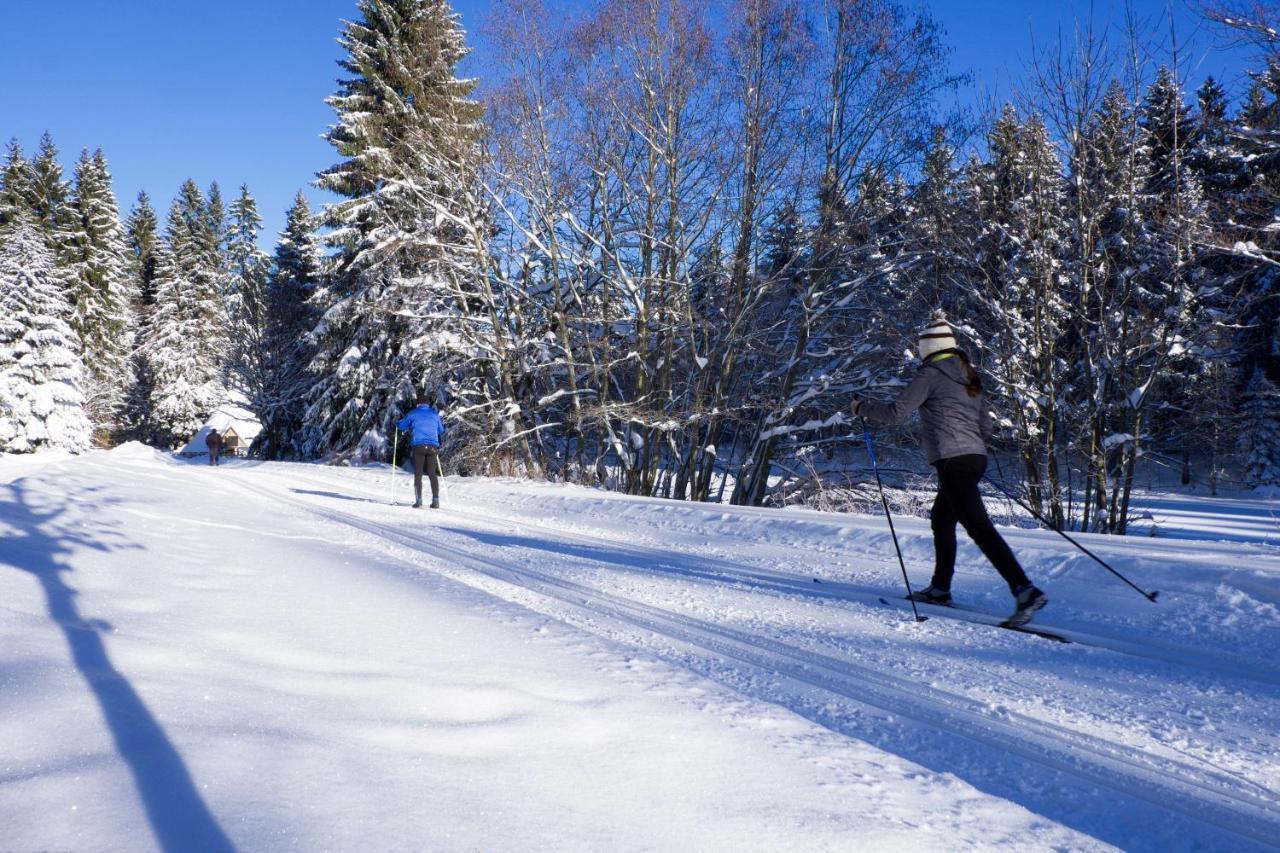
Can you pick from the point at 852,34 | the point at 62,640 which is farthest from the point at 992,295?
the point at 62,640

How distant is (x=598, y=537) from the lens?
8.57 meters

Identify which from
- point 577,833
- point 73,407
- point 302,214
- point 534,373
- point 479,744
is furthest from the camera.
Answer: point 302,214

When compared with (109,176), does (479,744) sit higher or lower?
lower

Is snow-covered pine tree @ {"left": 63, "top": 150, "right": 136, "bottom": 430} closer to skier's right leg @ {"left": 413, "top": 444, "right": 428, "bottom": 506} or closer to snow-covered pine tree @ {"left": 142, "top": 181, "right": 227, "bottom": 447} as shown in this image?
snow-covered pine tree @ {"left": 142, "top": 181, "right": 227, "bottom": 447}

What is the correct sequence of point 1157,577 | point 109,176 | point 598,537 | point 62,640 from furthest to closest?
1. point 109,176
2. point 598,537
3. point 1157,577
4. point 62,640

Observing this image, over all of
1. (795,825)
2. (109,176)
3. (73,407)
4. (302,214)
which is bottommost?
(795,825)

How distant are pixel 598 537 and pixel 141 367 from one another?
56.2 metres

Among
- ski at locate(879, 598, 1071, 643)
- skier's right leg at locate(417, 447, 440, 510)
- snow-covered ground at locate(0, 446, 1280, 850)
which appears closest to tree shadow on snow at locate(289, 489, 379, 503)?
skier's right leg at locate(417, 447, 440, 510)

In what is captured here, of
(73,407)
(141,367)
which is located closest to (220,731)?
(73,407)

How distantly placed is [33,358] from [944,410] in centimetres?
4257

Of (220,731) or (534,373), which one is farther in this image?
(534,373)

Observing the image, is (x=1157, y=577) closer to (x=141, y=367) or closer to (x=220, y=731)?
(x=220, y=731)

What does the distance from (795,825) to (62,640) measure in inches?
121

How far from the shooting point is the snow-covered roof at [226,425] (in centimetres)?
4716
